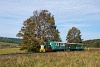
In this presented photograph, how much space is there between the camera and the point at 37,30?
66.2m

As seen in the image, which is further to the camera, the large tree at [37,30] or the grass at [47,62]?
the large tree at [37,30]

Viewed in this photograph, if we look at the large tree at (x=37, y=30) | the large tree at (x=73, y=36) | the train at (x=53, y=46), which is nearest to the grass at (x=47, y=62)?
the train at (x=53, y=46)

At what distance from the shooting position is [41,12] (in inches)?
2717

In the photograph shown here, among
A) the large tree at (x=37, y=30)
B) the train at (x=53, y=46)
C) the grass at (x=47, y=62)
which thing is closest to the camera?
the grass at (x=47, y=62)

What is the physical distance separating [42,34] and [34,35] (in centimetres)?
244

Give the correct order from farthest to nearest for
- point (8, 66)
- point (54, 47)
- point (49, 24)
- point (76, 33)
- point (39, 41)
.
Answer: point (76, 33) < point (49, 24) < point (39, 41) < point (54, 47) < point (8, 66)

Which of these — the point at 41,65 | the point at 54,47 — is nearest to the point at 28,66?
the point at 41,65

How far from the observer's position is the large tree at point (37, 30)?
65188 mm

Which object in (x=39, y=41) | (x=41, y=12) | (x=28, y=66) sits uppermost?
(x=41, y=12)

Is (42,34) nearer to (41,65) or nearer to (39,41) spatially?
(39,41)

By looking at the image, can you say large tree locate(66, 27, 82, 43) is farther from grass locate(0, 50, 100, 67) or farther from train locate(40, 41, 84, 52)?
grass locate(0, 50, 100, 67)

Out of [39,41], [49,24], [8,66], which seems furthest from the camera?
[49,24]

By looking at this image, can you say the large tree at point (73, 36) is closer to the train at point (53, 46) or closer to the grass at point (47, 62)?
the train at point (53, 46)

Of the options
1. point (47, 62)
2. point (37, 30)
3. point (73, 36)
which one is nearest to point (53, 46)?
point (37, 30)
